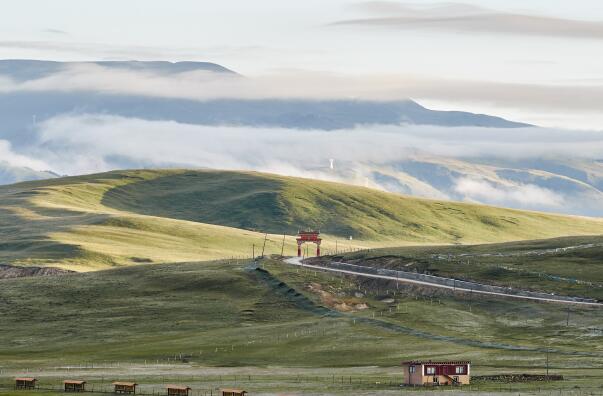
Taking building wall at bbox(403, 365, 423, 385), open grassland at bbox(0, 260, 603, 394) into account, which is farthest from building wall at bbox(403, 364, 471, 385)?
open grassland at bbox(0, 260, 603, 394)

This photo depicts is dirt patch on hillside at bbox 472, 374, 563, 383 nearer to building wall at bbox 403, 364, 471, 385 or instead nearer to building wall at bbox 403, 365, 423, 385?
building wall at bbox 403, 364, 471, 385

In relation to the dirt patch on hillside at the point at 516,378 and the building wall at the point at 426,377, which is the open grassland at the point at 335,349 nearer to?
the dirt patch on hillside at the point at 516,378

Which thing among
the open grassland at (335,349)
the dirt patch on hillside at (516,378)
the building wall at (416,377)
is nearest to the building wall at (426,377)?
the building wall at (416,377)

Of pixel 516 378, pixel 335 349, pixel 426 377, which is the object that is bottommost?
pixel 335 349

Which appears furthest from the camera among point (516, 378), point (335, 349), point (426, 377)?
point (335, 349)

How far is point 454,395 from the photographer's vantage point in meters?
120

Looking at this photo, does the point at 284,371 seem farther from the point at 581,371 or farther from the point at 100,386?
the point at 581,371

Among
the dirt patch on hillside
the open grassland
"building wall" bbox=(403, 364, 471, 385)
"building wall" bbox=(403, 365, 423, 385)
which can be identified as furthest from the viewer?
the open grassland

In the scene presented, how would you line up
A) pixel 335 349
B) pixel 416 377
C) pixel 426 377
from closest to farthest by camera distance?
1. pixel 416 377
2. pixel 426 377
3. pixel 335 349

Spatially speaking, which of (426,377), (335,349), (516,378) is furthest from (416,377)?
(335,349)

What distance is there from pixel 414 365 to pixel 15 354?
73681 millimetres

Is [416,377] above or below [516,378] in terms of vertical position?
below

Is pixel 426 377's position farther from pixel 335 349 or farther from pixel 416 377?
pixel 335 349

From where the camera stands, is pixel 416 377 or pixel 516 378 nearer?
pixel 516 378
